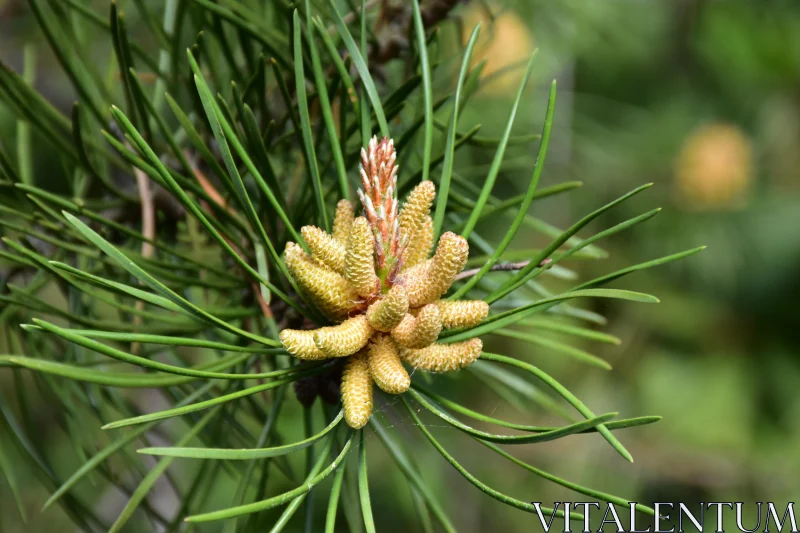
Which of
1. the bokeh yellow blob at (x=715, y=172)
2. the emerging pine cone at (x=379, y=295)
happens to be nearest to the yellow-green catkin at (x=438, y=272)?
the emerging pine cone at (x=379, y=295)

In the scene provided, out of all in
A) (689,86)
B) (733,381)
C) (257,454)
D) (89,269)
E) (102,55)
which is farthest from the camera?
(689,86)

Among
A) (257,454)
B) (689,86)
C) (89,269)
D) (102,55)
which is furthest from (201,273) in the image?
(689,86)

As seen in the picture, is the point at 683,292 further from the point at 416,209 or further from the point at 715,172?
the point at 416,209

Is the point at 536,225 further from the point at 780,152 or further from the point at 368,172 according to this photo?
the point at 780,152

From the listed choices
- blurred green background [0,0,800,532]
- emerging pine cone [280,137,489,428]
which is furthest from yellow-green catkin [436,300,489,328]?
blurred green background [0,0,800,532]

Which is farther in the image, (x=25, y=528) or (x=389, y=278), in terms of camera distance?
(x=25, y=528)

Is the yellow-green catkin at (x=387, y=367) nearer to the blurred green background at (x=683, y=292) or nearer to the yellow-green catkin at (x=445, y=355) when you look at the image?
the yellow-green catkin at (x=445, y=355)

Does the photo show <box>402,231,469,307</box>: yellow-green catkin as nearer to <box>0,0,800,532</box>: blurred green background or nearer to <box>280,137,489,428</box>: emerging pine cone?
<box>280,137,489,428</box>: emerging pine cone
